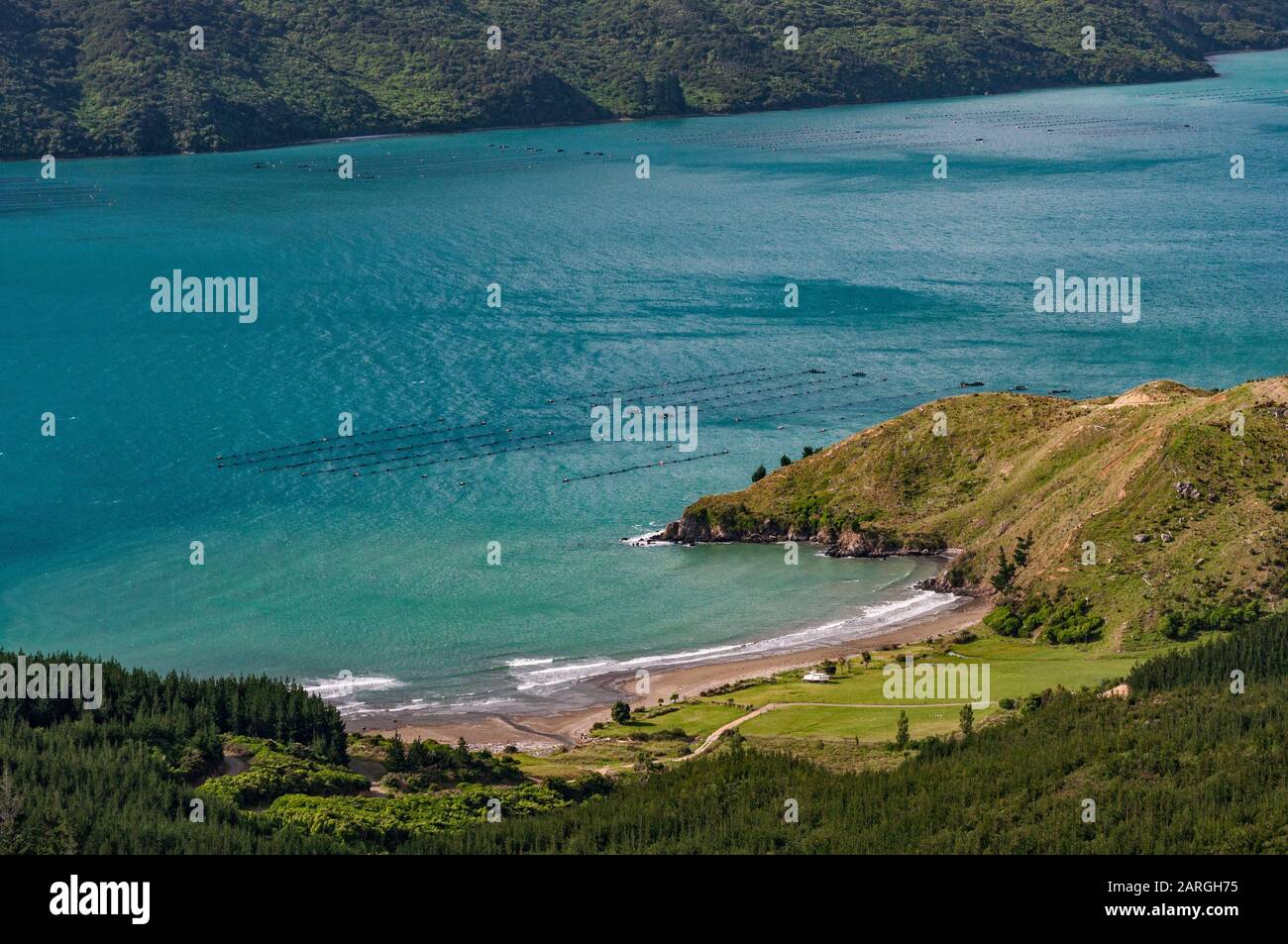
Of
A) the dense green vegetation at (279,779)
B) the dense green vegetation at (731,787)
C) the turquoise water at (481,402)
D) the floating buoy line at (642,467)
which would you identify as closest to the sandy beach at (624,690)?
the turquoise water at (481,402)

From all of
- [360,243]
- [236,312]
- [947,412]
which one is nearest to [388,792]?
[947,412]

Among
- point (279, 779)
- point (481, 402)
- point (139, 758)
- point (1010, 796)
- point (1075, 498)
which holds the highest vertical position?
point (481, 402)

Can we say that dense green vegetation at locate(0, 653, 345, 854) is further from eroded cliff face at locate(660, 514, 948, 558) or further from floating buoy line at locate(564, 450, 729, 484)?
floating buoy line at locate(564, 450, 729, 484)

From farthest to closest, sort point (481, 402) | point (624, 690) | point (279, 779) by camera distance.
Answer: point (481, 402) < point (624, 690) < point (279, 779)

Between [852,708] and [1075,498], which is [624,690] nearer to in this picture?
[852,708]

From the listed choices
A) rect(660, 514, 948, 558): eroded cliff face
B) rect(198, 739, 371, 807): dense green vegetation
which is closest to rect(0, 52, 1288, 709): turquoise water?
rect(660, 514, 948, 558): eroded cliff face

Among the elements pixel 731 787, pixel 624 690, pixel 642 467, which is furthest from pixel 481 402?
pixel 731 787

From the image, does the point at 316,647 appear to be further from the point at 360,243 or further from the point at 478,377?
the point at 360,243
